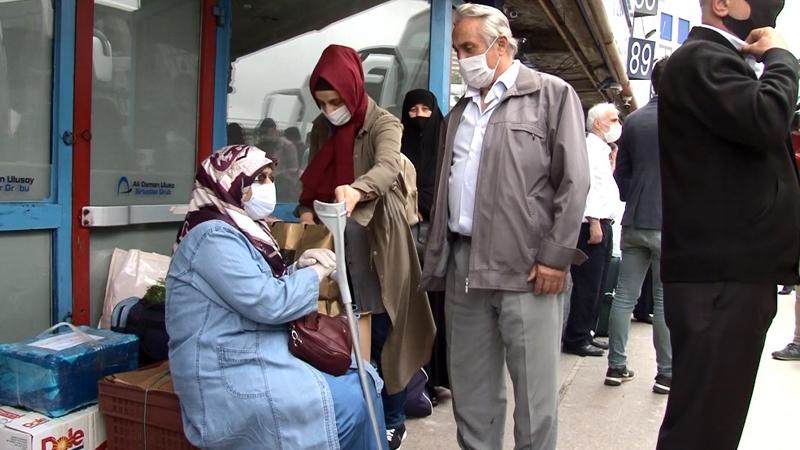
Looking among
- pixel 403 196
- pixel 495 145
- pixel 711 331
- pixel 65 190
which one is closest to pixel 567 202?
pixel 495 145

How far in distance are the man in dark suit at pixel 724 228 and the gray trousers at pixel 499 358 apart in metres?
0.48

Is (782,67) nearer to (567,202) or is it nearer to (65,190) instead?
(567,202)

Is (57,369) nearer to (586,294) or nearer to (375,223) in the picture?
(375,223)

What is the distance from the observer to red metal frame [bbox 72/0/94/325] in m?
2.89

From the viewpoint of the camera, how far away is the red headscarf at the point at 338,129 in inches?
106

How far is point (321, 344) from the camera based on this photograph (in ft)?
7.09

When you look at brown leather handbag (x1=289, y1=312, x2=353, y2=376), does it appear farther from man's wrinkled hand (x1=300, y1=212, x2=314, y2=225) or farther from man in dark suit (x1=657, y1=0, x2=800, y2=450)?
man in dark suit (x1=657, y1=0, x2=800, y2=450)

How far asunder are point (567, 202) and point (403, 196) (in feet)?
3.30

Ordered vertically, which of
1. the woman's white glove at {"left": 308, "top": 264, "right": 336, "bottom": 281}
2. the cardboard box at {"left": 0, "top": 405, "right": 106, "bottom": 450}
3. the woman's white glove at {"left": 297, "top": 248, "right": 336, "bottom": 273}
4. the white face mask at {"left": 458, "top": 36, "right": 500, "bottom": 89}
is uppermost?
the white face mask at {"left": 458, "top": 36, "right": 500, "bottom": 89}

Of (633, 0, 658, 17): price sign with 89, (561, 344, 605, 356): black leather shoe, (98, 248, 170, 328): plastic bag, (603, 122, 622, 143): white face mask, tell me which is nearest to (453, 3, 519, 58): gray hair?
(98, 248, 170, 328): plastic bag

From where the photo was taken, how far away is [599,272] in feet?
16.1

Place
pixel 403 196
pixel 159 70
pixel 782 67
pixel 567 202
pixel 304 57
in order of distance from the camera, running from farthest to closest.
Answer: pixel 304 57
pixel 159 70
pixel 403 196
pixel 567 202
pixel 782 67

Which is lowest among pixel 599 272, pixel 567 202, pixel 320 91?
pixel 599 272

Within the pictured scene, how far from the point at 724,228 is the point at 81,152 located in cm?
262
